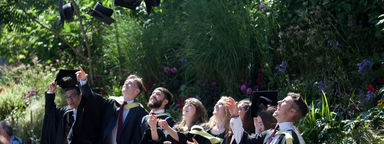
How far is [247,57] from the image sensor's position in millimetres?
7020

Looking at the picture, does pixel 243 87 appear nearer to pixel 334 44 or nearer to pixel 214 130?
pixel 334 44

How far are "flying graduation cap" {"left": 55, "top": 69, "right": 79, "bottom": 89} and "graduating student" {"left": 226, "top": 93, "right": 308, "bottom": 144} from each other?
252 centimetres

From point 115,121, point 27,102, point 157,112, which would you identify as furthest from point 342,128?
point 27,102

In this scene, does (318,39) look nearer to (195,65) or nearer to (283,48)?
(283,48)

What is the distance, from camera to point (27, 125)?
25.8 feet

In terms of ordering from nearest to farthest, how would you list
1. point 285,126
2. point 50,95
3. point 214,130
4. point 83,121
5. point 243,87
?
point 285,126
point 214,130
point 83,121
point 50,95
point 243,87

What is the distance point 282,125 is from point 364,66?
2131 millimetres

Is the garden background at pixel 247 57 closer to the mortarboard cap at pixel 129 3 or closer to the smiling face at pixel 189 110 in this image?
the mortarboard cap at pixel 129 3

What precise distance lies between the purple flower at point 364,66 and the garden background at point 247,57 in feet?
0.04

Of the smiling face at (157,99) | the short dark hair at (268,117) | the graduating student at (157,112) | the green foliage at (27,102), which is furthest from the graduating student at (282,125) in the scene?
the green foliage at (27,102)

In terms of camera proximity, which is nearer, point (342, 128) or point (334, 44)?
point (342, 128)

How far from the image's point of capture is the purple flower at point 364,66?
19.3ft

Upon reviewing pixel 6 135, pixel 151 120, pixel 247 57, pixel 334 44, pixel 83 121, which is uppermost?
pixel 334 44

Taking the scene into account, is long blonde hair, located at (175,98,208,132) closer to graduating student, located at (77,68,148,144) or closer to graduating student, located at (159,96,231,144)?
graduating student, located at (159,96,231,144)
